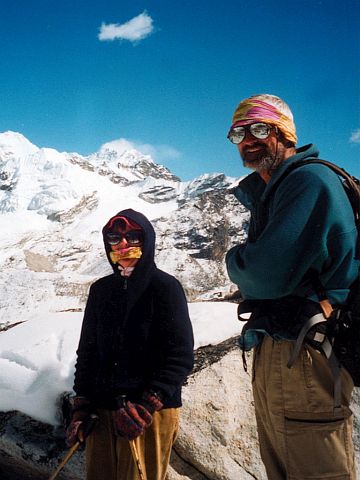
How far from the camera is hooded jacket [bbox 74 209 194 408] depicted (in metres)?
2.46

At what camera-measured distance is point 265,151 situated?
240cm

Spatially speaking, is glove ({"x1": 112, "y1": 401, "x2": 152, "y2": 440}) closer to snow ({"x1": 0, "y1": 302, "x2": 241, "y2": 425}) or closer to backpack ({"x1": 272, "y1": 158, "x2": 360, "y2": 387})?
backpack ({"x1": 272, "y1": 158, "x2": 360, "y2": 387})

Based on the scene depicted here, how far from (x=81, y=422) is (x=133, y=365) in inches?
19.4

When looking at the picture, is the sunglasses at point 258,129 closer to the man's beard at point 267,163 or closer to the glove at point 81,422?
the man's beard at point 267,163

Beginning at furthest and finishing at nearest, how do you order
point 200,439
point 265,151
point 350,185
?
point 200,439 < point 265,151 < point 350,185

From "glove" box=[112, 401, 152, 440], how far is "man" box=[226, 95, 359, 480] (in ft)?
2.36

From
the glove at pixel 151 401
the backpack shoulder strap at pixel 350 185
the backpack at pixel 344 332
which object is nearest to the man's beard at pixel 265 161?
the backpack shoulder strap at pixel 350 185

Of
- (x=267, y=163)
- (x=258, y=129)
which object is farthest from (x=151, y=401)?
(x=258, y=129)

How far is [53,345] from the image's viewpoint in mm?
3980


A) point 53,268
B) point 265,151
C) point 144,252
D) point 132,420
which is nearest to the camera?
point 132,420

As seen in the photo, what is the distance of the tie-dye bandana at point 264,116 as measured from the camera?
2379 mm

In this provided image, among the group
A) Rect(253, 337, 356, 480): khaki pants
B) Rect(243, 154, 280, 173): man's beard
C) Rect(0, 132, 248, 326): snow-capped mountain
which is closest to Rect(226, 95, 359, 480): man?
Rect(253, 337, 356, 480): khaki pants

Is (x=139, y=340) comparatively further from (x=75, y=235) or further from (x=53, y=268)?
(x=75, y=235)

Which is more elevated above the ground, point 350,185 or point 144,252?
point 350,185
